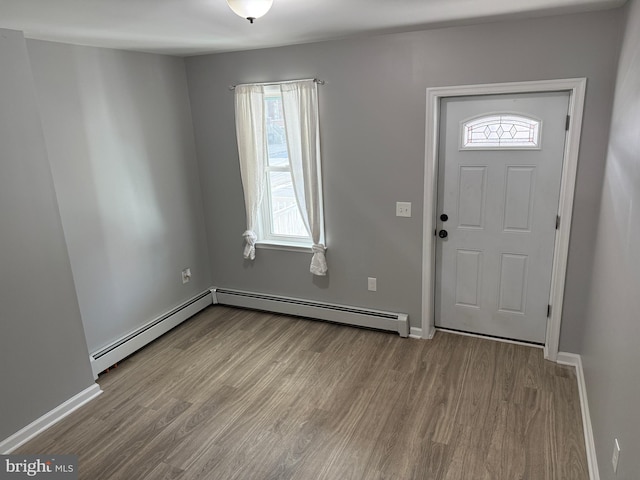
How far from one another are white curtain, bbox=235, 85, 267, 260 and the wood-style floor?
122cm

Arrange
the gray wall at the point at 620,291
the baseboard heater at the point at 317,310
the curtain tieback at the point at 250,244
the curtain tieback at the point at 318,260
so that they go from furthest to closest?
the curtain tieback at the point at 250,244 < the curtain tieback at the point at 318,260 < the baseboard heater at the point at 317,310 < the gray wall at the point at 620,291

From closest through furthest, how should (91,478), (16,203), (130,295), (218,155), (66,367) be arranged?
(91,478) → (16,203) → (66,367) → (130,295) → (218,155)

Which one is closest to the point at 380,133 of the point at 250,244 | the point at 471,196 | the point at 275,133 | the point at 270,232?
the point at 471,196

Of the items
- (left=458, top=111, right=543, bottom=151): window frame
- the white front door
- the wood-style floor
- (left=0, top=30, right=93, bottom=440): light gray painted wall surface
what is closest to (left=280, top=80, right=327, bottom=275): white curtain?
the wood-style floor

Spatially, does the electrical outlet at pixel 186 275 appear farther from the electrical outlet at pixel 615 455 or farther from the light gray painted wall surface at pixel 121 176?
the electrical outlet at pixel 615 455

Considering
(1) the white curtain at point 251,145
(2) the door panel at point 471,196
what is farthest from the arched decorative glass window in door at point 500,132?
(1) the white curtain at point 251,145

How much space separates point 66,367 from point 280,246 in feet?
6.44

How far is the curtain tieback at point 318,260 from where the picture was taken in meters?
3.85

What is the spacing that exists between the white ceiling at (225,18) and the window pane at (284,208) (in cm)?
123

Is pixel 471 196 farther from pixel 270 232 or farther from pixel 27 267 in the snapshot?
pixel 27 267

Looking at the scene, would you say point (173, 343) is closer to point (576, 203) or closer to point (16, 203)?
point (16, 203)

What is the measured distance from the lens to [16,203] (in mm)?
2508

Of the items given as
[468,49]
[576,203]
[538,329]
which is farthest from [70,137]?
[538,329]
